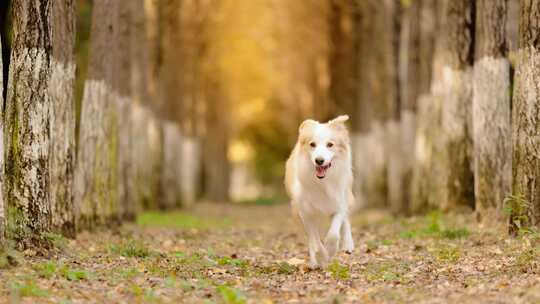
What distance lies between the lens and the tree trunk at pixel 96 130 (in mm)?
15203

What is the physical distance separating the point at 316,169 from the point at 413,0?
12.1 m

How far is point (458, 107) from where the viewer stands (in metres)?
16.7

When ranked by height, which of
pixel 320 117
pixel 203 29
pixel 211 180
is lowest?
pixel 211 180

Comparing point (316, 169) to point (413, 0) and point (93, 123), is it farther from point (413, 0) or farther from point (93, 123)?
point (413, 0)

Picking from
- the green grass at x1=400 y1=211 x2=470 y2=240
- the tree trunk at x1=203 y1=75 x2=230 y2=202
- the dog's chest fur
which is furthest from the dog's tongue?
the tree trunk at x1=203 y1=75 x2=230 y2=202

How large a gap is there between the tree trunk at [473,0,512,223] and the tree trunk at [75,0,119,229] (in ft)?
18.8

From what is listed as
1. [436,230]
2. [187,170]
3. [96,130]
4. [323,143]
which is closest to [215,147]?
[187,170]

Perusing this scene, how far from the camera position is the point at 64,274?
9281 mm

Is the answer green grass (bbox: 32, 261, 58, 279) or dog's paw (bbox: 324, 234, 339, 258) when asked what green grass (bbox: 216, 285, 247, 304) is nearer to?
green grass (bbox: 32, 261, 58, 279)

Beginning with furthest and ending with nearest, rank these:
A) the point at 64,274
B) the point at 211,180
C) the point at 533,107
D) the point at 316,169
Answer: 1. the point at 211,180
2. the point at 533,107
3. the point at 316,169
4. the point at 64,274

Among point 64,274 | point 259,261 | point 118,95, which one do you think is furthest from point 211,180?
point 64,274

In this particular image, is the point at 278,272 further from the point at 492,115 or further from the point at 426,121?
the point at 426,121

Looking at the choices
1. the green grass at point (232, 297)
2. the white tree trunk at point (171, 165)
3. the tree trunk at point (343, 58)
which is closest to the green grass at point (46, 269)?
the green grass at point (232, 297)

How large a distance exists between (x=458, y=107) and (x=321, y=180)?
666 cm
